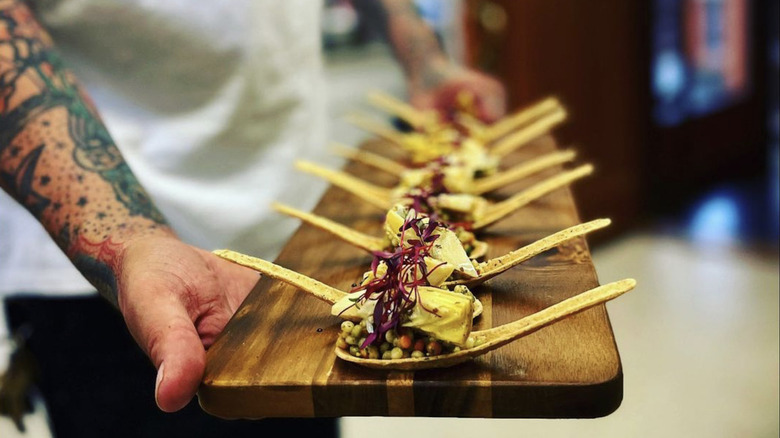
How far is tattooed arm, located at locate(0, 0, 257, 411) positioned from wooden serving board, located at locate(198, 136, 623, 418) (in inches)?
2.0

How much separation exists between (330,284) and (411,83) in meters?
1.17

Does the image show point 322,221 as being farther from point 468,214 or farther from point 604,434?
point 604,434

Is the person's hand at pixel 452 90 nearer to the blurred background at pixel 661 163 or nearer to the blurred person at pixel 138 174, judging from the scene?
the blurred background at pixel 661 163

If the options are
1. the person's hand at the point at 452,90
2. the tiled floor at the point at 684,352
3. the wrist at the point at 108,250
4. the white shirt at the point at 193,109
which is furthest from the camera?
the tiled floor at the point at 684,352

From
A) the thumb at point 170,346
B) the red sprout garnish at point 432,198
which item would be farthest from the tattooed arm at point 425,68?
the thumb at point 170,346

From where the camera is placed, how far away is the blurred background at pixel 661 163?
2480 millimetres

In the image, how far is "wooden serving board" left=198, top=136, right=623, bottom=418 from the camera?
73 cm

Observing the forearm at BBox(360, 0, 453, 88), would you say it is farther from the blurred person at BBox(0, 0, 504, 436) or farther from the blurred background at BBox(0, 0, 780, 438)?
the blurred person at BBox(0, 0, 504, 436)

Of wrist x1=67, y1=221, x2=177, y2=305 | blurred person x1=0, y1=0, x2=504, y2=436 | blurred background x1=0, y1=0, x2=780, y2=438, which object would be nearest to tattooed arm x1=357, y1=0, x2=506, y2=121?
blurred background x1=0, y1=0, x2=780, y2=438

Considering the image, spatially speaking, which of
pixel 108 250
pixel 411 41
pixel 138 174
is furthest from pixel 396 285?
pixel 411 41

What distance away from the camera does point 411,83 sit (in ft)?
6.89

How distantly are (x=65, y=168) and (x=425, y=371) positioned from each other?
2.01 feet

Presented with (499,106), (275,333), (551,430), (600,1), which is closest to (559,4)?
(600,1)

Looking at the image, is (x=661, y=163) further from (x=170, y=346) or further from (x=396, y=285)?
(x=170, y=346)
